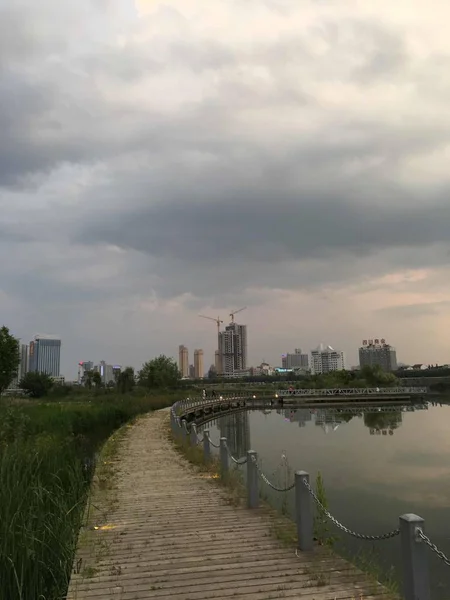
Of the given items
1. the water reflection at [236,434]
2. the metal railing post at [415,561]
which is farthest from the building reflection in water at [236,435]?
the metal railing post at [415,561]

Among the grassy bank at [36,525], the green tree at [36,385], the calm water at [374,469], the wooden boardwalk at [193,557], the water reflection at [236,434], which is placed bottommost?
the water reflection at [236,434]

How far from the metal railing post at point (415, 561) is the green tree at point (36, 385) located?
76860 millimetres

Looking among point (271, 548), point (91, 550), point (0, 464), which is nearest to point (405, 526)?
point (271, 548)

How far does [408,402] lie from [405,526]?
226ft

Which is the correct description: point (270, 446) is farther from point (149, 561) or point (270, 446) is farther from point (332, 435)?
point (149, 561)

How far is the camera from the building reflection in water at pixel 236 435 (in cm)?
2527

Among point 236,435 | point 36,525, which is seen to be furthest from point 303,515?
point 236,435

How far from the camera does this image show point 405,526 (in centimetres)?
440

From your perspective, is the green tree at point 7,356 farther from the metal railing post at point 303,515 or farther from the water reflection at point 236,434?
the metal railing post at point 303,515

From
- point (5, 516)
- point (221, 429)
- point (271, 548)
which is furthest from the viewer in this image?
point (221, 429)

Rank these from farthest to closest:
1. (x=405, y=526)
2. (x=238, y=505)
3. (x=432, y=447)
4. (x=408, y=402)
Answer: (x=408, y=402)
(x=432, y=447)
(x=238, y=505)
(x=405, y=526)

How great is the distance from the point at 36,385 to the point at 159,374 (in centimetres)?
1989

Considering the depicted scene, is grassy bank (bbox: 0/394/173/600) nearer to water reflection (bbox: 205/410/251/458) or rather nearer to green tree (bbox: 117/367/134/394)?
water reflection (bbox: 205/410/251/458)

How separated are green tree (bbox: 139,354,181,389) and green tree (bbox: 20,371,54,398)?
14.9 metres
